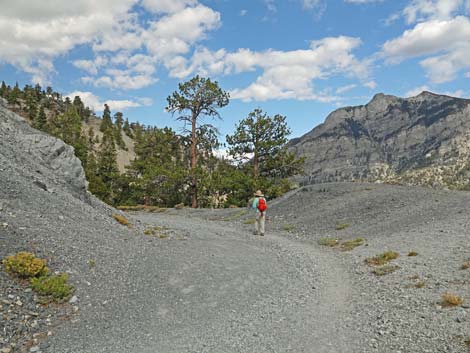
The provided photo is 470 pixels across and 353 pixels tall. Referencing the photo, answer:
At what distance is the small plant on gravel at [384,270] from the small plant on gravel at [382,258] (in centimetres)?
74

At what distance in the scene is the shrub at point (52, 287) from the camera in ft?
31.7

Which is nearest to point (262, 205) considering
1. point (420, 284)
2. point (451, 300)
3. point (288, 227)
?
point (288, 227)

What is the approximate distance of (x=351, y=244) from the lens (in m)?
18.1

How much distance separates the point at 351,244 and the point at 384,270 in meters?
4.98

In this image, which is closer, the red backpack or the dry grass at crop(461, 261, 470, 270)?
the dry grass at crop(461, 261, 470, 270)

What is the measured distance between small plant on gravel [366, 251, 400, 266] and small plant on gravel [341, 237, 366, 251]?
253 centimetres

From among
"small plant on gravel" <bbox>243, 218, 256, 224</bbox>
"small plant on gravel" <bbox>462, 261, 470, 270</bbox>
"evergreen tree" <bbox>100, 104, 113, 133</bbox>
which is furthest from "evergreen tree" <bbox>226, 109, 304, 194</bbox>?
"evergreen tree" <bbox>100, 104, 113, 133</bbox>

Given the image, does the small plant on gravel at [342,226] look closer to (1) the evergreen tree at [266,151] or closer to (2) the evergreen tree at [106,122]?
(1) the evergreen tree at [266,151]

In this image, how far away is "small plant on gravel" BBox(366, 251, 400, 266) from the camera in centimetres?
1435

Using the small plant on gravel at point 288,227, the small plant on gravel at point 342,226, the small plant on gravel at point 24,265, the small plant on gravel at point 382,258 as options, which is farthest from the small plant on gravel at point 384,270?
the small plant on gravel at point 24,265

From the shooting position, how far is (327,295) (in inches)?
440

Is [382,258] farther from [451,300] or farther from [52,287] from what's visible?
[52,287]

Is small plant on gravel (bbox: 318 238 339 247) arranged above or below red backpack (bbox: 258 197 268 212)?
below

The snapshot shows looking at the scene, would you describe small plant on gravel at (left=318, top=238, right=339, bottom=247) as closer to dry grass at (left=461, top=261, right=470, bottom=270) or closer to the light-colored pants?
the light-colored pants
